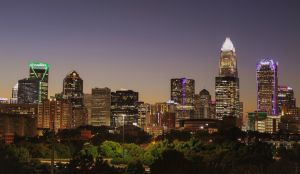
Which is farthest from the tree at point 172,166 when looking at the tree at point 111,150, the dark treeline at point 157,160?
the tree at point 111,150

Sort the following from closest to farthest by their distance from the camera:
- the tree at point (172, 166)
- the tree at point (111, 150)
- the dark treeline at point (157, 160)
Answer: the tree at point (172, 166), the dark treeline at point (157, 160), the tree at point (111, 150)

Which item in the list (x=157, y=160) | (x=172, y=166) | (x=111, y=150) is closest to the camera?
(x=172, y=166)

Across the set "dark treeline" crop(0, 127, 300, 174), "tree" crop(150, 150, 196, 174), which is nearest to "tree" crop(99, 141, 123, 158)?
"dark treeline" crop(0, 127, 300, 174)

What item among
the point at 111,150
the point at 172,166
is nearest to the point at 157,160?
the point at 172,166

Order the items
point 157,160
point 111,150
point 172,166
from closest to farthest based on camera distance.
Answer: point 172,166 → point 157,160 → point 111,150

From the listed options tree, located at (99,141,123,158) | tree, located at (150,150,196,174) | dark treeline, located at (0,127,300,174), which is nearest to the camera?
tree, located at (150,150,196,174)

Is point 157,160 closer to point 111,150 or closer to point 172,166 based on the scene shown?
point 172,166

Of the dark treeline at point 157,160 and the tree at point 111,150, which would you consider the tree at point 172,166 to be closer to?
the dark treeline at point 157,160

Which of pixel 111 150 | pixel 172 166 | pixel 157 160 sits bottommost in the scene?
pixel 111 150

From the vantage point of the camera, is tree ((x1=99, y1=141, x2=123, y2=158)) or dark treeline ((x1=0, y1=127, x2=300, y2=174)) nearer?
dark treeline ((x1=0, y1=127, x2=300, y2=174))

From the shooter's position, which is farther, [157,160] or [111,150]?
[111,150]

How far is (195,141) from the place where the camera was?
71688 millimetres

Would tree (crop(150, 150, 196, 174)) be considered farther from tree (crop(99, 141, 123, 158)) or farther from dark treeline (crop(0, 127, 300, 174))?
tree (crop(99, 141, 123, 158))

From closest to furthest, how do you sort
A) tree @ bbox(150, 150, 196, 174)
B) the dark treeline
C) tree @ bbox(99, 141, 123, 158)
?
tree @ bbox(150, 150, 196, 174) → the dark treeline → tree @ bbox(99, 141, 123, 158)
